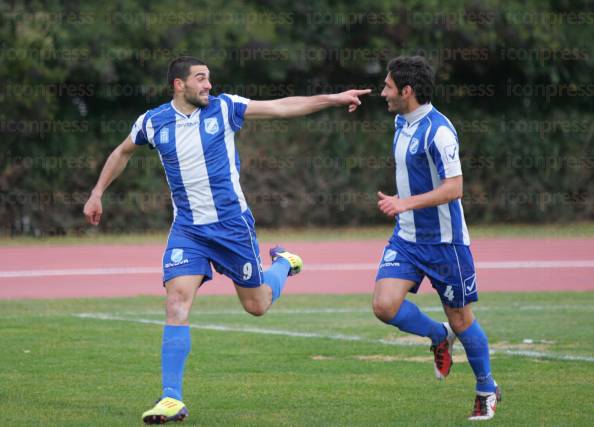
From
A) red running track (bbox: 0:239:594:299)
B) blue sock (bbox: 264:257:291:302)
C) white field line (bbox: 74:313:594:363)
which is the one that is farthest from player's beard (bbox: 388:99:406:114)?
red running track (bbox: 0:239:594:299)

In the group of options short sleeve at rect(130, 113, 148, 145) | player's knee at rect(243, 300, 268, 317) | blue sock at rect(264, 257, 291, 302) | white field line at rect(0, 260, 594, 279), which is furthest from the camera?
white field line at rect(0, 260, 594, 279)

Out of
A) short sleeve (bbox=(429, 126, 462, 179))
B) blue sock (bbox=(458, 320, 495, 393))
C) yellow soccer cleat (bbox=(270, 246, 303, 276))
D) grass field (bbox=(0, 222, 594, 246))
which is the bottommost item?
grass field (bbox=(0, 222, 594, 246))

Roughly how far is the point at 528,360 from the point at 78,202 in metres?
13.7

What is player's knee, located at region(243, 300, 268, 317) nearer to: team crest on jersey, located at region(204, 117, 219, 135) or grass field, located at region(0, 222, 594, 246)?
team crest on jersey, located at region(204, 117, 219, 135)

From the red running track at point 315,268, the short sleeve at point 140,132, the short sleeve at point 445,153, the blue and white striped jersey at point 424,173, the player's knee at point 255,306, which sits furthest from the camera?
the red running track at point 315,268

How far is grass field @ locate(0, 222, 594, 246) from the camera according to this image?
2142 cm

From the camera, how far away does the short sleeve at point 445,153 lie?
7027mm

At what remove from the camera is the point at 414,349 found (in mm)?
10273

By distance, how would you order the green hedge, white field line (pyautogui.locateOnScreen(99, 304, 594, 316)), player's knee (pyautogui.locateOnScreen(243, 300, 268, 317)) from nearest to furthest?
player's knee (pyautogui.locateOnScreen(243, 300, 268, 317))
white field line (pyautogui.locateOnScreen(99, 304, 594, 316))
the green hedge

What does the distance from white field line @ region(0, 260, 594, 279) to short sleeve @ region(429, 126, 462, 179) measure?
1022 cm

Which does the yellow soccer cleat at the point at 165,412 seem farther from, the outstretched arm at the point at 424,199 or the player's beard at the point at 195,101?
the player's beard at the point at 195,101

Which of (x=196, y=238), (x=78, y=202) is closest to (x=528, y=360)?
(x=196, y=238)

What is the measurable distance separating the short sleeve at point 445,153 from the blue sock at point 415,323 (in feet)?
3.30

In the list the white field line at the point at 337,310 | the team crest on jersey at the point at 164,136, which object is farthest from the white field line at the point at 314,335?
the team crest on jersey at the point at 164,136
